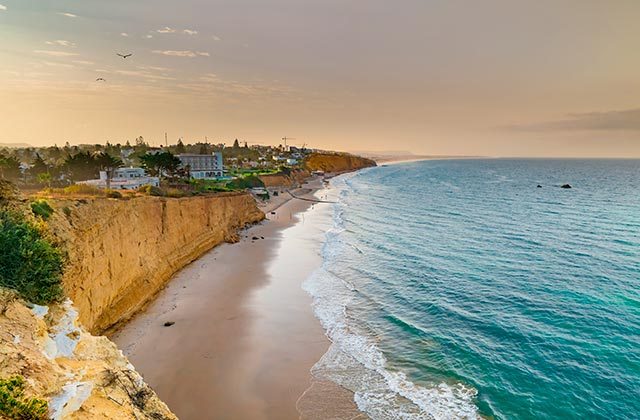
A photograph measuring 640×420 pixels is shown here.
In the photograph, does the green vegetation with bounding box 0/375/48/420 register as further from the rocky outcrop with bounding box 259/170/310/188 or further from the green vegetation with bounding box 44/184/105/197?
the rocky outcrop with bounding box 259/170/310/188

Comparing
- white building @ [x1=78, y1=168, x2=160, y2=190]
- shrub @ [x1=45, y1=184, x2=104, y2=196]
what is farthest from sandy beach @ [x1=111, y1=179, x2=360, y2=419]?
white building @ [x1=78, y1=168, x2=160, y2=190]

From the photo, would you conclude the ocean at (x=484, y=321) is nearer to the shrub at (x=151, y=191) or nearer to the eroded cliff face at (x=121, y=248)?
the eroded cliff face at (x=121, y=248)

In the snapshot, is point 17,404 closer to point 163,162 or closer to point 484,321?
point 484,321

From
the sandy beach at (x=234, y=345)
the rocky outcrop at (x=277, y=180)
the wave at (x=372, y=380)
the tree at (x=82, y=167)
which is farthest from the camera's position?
the rocky outcrop at (x=277, y=180)

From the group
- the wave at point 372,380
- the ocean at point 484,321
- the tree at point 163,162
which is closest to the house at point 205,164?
the tree at point 163,162

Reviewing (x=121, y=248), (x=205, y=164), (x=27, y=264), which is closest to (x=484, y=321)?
(x=27, y=264)

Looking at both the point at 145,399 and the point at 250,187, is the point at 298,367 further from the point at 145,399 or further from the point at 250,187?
the point at 250,187

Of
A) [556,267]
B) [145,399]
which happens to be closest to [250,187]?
[556,267]
